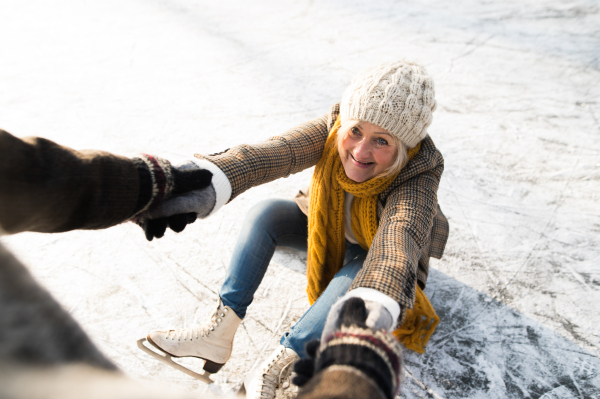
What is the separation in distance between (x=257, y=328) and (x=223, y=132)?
1.32 metres

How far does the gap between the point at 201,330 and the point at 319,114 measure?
1660 millimetres

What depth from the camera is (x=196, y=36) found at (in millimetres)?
3348

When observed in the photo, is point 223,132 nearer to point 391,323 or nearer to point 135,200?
point 135,200

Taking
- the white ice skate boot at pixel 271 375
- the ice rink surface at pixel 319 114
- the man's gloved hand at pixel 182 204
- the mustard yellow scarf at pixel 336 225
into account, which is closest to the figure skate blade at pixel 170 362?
the ice rink surface at pixel 319 114

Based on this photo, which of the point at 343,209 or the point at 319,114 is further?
the point at 319,114

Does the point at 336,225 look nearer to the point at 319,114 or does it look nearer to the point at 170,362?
the point at 170,362

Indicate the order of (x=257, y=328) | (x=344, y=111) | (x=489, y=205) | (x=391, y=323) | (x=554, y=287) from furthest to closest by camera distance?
(x=489, y=205)
(x=554, y=287)
(x=257, y=328)
(x=344, y=111)
(x=391, y=323)

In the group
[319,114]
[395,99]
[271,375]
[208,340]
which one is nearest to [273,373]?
[271,375]

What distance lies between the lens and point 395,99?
111 centimetres

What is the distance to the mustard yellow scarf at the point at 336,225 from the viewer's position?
1.24 metres

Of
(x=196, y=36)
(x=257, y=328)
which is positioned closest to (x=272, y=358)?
(x=257, y=328)

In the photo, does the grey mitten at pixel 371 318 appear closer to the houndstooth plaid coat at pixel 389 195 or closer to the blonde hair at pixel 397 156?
the houndstooth plaid coat at pixel 389 195

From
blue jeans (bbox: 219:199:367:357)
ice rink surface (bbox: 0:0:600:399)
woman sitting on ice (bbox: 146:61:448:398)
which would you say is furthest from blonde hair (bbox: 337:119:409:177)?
ice rink surface (bbox: 0:0:600:399)

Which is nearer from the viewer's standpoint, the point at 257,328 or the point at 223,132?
the point at 257,328
